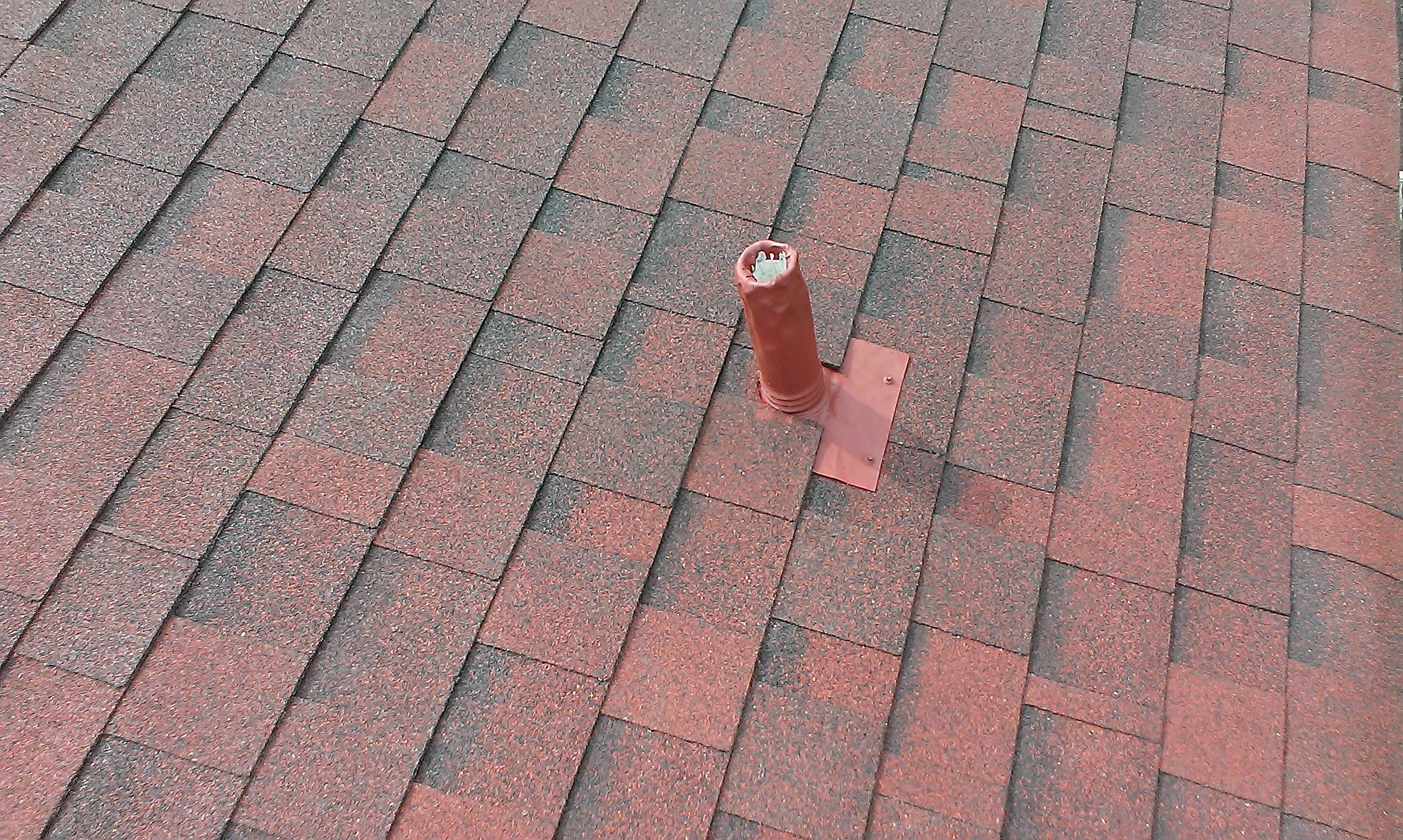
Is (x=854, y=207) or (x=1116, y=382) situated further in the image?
(x=854, y=207)

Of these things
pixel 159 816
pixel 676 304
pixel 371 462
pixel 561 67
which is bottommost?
pixel 159 816

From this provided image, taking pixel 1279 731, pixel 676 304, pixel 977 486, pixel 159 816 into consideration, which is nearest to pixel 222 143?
pixel 676 304

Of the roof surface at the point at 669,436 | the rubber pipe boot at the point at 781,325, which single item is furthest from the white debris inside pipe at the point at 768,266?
the roof surface at the point at 669,436

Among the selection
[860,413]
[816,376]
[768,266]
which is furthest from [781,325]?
[860,413]

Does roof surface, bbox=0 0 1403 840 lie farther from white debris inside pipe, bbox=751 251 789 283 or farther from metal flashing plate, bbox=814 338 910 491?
white debris inside pipe, bbox=751 251 789 283

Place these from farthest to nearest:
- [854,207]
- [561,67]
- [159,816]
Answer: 1. [561,67]
2. [854,207]
3. [159,816]

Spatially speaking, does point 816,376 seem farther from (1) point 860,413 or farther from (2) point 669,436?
(2) point 669,436

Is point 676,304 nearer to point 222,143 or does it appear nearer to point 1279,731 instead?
point 222,143

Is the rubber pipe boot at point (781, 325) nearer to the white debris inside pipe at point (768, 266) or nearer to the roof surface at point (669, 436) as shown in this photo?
the white debris inside pipe at point (768, 266)

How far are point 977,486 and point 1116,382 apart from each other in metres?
0.68

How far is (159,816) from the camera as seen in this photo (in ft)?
8.96

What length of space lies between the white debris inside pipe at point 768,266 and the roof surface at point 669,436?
53 cm

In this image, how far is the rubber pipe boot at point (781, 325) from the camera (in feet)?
9.59

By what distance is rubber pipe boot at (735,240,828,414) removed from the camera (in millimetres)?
2922
